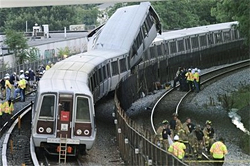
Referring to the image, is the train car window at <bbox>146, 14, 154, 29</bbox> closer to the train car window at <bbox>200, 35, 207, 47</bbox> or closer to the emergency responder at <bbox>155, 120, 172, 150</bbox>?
the train car window at <bbox>200, 35, 207, 47</bbox>

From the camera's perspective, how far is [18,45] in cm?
4734

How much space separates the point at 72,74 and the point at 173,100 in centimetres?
999

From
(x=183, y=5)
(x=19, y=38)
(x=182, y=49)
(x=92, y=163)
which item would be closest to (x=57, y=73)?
(x=92, y=163)

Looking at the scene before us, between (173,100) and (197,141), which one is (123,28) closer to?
(173,100)

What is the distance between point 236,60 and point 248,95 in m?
14.2

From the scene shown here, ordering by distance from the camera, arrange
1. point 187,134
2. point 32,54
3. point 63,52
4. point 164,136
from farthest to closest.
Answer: point 63,52 → point 32,54 → point 187,134 → point 164,136

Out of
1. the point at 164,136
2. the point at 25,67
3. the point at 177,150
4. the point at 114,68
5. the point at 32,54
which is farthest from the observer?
the point at 32,54

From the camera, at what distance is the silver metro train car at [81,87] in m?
20.8

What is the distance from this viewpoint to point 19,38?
47.7 metres

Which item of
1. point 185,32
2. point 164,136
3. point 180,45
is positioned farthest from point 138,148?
point 185,32

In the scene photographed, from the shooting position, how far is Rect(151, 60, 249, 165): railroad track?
29.1 metres

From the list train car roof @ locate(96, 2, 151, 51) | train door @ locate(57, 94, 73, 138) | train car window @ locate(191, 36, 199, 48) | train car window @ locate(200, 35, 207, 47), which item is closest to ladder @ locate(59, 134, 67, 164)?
train door @ locate(57, 94, 73, 138)

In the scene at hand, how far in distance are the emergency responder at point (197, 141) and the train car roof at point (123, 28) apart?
12.4 m

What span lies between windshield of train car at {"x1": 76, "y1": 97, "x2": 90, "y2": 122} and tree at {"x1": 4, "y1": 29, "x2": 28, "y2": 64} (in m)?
25.7
